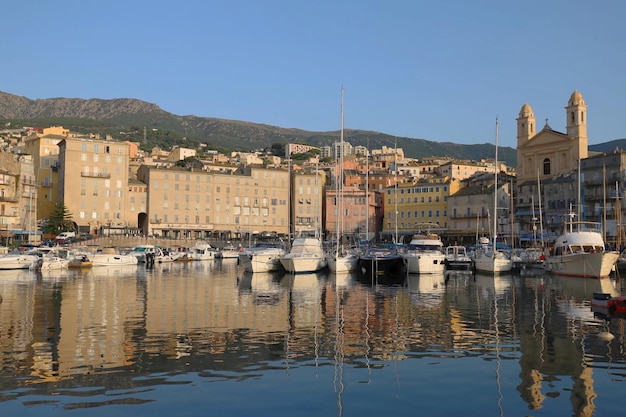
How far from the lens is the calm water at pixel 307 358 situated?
12.2m

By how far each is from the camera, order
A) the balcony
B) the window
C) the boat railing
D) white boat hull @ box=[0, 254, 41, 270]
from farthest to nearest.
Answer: the balcony
the window
white boat hull @ box=[0, 254, 41, 270]
the boat railing

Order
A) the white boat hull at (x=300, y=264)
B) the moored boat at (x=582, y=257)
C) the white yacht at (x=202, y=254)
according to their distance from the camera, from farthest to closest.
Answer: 1. the white yacht at (x=202, y=254)
2. the white boat hull at (x=300, y=264)
3. the moored boat at (x=582, y=257)

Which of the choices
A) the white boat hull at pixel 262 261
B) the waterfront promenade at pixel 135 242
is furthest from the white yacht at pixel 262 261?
the waterfront promenade at pixel 135 242

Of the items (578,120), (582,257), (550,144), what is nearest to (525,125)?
(550,144)

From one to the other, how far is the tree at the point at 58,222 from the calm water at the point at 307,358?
72985 mm

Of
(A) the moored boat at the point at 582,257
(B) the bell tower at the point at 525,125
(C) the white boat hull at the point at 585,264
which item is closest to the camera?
(C) the white boat hull at the point at 585,264

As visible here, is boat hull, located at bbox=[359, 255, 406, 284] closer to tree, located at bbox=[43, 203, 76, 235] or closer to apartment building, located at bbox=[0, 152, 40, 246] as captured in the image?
apartment building, located at bbox=[0, 152, 40, 246]

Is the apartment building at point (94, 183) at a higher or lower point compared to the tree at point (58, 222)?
higher

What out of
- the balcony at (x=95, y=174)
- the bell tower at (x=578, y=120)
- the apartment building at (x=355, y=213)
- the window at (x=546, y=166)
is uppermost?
the bell tower at (x=578, y=120)

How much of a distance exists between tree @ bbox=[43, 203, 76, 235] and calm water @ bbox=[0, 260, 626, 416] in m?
73.0

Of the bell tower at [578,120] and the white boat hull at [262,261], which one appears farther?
the bell tower at [578,120]

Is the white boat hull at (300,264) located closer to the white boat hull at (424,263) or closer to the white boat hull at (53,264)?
the white boat hull at (424,263)

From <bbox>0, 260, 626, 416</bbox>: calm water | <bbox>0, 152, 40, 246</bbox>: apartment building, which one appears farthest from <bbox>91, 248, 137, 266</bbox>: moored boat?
<bbox>0, 260, 626, 416</bbox>: calm water

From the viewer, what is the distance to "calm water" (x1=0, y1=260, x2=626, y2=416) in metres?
12.2
